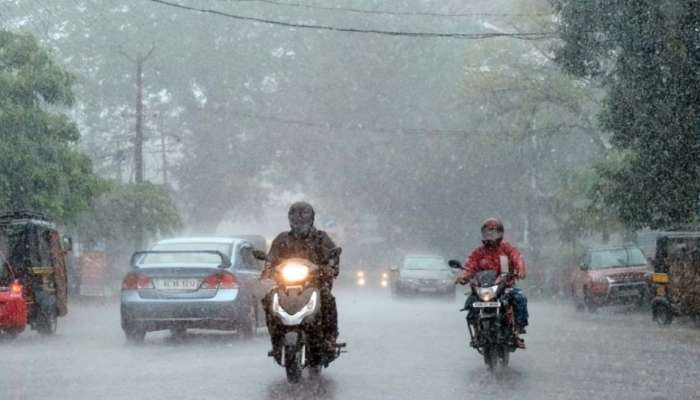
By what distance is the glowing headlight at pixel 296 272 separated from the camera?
40.8 feet

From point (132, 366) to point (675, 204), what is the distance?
61.1 ft

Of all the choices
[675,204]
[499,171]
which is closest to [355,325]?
[675,204]

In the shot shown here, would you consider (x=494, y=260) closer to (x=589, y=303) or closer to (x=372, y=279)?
(x=589, y=303)

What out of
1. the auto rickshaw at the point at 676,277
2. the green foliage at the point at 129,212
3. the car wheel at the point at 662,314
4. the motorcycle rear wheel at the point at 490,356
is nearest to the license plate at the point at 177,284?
the motorcycle rear wheel at the point at 490,356

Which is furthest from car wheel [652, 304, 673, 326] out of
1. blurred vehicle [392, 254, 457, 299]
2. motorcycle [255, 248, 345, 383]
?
blurred vehicle [392, 254, 457, 299]

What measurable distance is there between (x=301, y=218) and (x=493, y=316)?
103 inches

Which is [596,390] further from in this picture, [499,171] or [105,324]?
[499,171]

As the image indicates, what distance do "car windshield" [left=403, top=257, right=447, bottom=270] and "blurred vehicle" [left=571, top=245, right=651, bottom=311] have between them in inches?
309

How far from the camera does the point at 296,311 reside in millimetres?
12273

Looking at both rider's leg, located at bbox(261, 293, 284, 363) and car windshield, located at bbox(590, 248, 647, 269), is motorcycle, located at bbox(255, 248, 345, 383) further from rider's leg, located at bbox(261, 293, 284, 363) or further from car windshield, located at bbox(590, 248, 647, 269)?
car windshield, located at bbox(590, 248, 647, 269)

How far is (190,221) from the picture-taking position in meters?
67.5

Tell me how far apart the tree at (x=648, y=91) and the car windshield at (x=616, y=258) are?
2.71 meters

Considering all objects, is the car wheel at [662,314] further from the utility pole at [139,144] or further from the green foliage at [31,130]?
the utility pole at [139,144]

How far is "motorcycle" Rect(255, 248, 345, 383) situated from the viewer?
1223 cm
